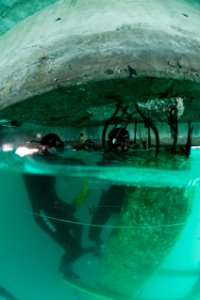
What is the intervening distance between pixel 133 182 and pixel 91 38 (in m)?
2.86

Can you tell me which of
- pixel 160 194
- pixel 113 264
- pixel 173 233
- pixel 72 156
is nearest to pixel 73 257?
pixel 113 264

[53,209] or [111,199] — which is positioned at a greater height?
[111,199]

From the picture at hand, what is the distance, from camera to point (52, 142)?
3221 mm

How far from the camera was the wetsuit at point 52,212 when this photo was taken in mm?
5959

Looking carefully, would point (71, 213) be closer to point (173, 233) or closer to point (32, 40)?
point (173, 233)

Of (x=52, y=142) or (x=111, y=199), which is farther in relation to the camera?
(x=111, y=199)

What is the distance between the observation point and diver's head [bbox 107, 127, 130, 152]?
108 inches

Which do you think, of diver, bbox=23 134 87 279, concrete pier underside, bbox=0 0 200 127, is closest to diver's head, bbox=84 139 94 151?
diver, bbox=23 134 87 279

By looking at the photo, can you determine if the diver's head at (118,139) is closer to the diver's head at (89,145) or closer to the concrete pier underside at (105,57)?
the diver's head at (89,145)

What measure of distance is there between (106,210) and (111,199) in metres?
1.02

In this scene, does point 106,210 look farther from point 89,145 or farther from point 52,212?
point 89,145

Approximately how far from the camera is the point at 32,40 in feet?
5.41

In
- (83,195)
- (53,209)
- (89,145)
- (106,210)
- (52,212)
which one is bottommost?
(52,212)

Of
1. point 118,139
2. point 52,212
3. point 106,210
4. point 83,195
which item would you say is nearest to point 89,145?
point 118,139
